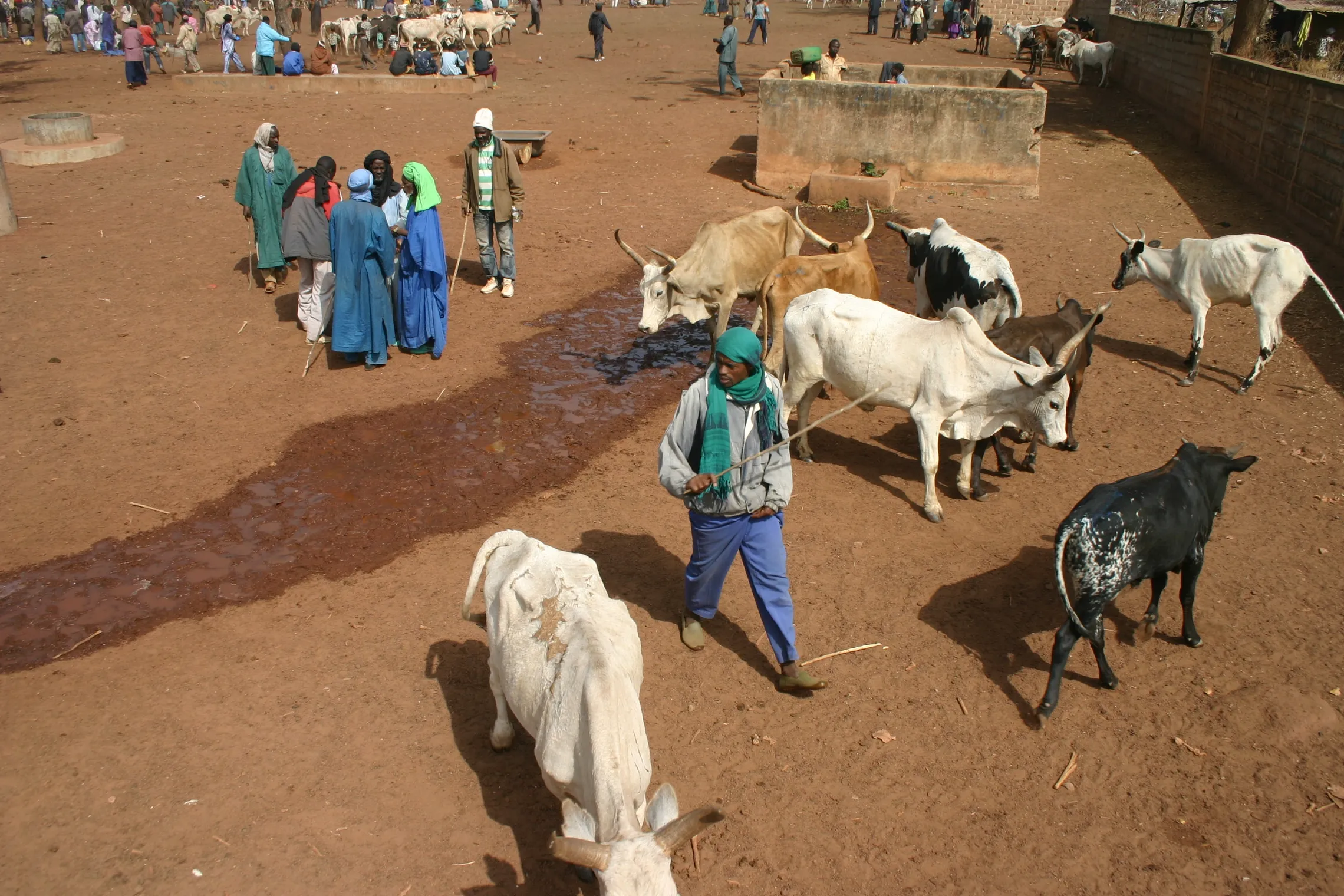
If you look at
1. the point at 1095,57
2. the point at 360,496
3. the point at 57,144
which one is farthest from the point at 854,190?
the point at 1095,57

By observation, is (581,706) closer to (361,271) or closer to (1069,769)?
(1069,769)

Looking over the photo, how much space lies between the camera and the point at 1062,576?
480cm

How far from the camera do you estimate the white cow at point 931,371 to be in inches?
248

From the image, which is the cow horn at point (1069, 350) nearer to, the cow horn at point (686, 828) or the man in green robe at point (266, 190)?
the cow horn at point (686, 828)

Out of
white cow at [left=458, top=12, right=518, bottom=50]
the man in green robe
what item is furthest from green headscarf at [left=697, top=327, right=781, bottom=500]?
white cow at [left=458, top=12, right=518, bottom=50]

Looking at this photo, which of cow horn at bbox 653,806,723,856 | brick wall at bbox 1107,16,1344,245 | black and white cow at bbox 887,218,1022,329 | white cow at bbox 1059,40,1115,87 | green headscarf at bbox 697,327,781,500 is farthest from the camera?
white cow at bbox 1059,40,1115,87

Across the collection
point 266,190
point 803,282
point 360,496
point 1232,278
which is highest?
point 266,190

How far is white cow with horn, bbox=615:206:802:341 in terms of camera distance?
8.71 metres

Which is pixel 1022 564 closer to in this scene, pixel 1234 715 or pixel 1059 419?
pixel 1059 419

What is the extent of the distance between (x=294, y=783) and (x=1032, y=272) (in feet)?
32.0

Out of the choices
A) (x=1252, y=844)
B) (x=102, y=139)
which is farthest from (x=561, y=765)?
(x=102, y=139)

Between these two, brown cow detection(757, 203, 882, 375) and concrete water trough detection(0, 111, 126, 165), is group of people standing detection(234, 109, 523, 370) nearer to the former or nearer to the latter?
brown cow detection(757, 203, 882, 375)

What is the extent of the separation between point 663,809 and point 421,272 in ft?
21.8

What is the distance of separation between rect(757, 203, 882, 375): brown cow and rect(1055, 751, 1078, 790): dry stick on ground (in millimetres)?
3873
